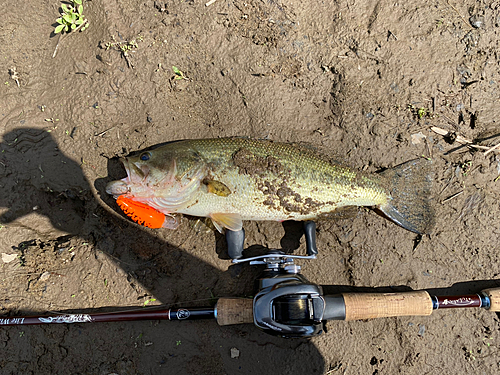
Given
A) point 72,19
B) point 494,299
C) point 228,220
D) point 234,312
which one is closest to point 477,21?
point 494,299

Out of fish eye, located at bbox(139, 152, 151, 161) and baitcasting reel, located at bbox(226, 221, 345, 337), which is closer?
baitcasting reel, located at bbox(226, 221, 345, 337)

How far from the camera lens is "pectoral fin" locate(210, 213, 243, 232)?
2.98m

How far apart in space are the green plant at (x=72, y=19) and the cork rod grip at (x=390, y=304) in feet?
14.1

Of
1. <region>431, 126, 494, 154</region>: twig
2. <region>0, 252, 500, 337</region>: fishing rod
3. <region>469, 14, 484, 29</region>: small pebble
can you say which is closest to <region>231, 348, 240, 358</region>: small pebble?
<region>0, 252, 500, 337</region>: fishing rod

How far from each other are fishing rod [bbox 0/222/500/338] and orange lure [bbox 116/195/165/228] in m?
0.82

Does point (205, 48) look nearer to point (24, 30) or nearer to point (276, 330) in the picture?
point (24, 30)

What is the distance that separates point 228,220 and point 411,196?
2132 mm

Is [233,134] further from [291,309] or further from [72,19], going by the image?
[72,19]

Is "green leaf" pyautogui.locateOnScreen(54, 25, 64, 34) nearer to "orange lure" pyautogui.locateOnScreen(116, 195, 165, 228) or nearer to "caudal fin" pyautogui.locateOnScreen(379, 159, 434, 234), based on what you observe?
"orange lure" pyautogui.locateOnScreen(116, 195, 165, 228)

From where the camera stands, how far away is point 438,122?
11.3ft

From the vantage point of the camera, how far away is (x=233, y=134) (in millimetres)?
3432

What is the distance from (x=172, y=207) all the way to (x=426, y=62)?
3542 mm

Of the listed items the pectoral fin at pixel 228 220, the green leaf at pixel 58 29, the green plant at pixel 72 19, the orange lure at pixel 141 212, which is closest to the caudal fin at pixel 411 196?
the pectoral fin at pixel 228 220

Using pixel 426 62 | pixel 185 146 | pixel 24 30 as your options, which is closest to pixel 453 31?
pixel 426 62
